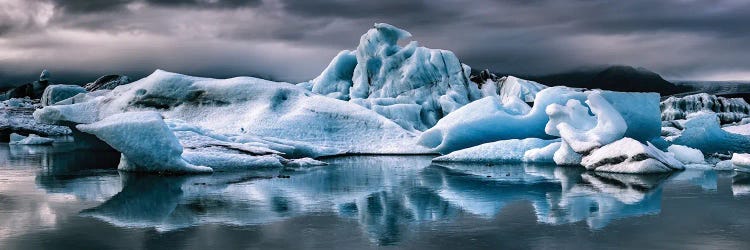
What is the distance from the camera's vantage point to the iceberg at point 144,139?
53.2 feet

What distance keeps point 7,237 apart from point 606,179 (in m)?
12.1

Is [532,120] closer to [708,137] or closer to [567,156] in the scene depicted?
[567,156]

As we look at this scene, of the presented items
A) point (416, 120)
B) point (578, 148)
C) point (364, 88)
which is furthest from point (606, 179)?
point (364, 88)

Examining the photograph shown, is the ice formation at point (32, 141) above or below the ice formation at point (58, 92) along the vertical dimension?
below

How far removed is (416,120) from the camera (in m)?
34.1

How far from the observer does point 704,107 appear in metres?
58.0

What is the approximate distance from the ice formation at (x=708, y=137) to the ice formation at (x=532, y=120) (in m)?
3.63

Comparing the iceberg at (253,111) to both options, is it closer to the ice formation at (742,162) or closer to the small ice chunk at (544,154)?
the small ice chunk at (544,154)

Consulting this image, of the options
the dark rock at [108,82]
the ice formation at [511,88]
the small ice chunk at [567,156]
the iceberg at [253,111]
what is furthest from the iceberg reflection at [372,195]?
the dark rock at [108,82]

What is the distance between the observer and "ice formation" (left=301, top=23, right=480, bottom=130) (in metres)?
36.1

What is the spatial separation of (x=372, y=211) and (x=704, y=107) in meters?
54.2

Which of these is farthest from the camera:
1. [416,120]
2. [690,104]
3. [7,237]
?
[690,104]

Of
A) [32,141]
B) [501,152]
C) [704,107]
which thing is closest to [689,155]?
[501,152]

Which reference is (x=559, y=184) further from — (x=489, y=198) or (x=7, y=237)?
(x=7, y=237)
